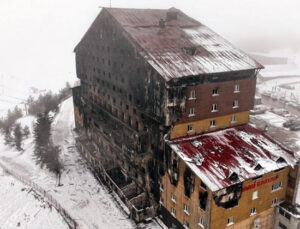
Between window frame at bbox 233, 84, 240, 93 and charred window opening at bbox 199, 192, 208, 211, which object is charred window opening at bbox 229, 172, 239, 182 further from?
window frame at bbox 233, 84, 240, 93

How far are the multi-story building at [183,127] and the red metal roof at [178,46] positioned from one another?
0.14 m

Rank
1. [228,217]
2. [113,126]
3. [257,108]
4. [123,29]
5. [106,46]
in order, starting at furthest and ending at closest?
1. [257,108]
2. [113,126]
3. [106,46]
4. [123,29]
5. [228,217]

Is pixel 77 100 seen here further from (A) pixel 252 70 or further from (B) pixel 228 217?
(B) pixel 228 217

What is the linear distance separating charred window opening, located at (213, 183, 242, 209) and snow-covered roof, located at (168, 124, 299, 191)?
0.61m

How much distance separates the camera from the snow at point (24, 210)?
137 feet

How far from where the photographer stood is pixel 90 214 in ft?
141

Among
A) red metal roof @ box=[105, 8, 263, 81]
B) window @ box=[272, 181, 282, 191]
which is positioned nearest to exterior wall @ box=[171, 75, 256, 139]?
red metal roof @ box=[105, 8, 263, 81]

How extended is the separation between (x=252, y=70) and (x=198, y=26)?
42.4 ft

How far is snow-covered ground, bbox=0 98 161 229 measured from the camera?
41812mm

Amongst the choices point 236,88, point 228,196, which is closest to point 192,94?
point 236,88

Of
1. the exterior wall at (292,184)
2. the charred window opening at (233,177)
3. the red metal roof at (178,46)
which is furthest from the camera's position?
the red metal roof at (178,46)

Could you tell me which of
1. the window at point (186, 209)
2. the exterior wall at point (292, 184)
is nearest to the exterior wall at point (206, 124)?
the window at point (186, 209)

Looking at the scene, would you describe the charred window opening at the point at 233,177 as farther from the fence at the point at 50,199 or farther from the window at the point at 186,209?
the fence at the point at 50,199

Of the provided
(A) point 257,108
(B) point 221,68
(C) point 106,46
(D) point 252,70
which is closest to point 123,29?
(C) point 106,46
